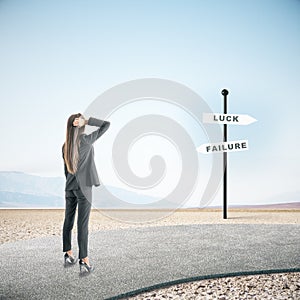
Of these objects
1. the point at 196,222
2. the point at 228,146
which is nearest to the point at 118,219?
the point at 196,222

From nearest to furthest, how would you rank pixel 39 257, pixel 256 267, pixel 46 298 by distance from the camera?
pixel 46 298 → pixel 256 267 → pixel 39 257

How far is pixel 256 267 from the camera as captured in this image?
2.73 meters

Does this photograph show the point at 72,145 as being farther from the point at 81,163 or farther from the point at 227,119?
the point at 227,119

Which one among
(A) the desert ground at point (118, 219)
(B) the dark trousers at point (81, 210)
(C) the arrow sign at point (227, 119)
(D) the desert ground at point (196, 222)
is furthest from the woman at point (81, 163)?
(C) the arrow sign at point (227, 119)

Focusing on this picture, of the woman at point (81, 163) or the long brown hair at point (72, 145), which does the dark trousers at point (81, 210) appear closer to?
the woman at point (81, 163)

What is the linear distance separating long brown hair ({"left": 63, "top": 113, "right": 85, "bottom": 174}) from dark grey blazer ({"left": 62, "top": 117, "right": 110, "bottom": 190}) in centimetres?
2

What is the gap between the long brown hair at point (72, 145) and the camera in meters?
2.49

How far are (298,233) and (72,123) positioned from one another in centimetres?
263

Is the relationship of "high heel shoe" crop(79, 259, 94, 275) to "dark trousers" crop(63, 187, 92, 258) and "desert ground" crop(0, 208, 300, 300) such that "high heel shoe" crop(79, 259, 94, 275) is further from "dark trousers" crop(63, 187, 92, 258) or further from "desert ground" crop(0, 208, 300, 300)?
"desert ground" crop(0, 208, 300, 300)

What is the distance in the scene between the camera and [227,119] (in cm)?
→ 501

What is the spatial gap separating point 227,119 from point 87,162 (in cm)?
286

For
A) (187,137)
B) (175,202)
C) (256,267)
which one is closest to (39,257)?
(256,267)

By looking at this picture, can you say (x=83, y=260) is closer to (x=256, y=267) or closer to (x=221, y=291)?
(x=221, y=291)

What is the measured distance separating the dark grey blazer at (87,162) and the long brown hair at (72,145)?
0.02 meters
